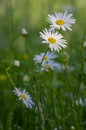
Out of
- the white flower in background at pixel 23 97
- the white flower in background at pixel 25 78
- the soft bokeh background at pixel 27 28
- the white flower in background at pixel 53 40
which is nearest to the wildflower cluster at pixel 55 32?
the white flower in background at pixel 53 40

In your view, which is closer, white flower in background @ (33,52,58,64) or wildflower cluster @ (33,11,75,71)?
wildflower cluster @ (33,11,75,71)

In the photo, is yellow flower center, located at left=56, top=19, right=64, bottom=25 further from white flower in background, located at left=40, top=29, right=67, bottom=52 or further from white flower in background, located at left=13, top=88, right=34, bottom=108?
white flower in background, located at left=13, top=88, right=34, bottom=108

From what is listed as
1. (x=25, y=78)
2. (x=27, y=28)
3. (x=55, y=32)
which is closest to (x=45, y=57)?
(x=55, y=32)

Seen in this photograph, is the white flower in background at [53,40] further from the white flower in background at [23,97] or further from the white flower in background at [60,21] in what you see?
the white flower in background at [23,97]

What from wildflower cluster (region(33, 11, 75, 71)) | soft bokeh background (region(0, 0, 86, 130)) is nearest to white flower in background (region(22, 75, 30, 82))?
soft bokeh background (region(0, 0, 86, 130))

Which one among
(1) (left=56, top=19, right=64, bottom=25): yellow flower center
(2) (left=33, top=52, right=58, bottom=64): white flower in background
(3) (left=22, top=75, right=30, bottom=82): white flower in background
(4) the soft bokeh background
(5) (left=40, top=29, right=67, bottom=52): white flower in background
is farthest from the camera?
(4) the soft bokeh background

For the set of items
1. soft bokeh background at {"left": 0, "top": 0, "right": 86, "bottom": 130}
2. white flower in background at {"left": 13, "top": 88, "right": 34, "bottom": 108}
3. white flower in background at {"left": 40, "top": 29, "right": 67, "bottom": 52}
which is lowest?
white flower in background at {"left": 13, "top": 88, "right": 34, "bottom": 108}

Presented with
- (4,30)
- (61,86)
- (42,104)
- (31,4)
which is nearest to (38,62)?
(42,104)
